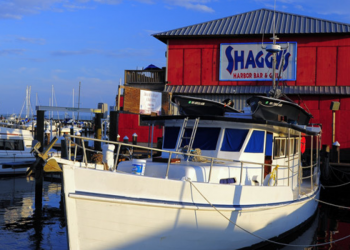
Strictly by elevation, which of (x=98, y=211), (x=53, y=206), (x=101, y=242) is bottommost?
(x=53, y=206)

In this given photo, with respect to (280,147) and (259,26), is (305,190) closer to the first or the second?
(280,147)

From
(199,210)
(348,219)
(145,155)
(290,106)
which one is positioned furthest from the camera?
(145,155)

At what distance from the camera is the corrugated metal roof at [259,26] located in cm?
2419

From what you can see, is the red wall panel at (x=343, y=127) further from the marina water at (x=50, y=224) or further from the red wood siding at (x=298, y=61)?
the marina water at (x=50, y=224)

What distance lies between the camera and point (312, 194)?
510 inches

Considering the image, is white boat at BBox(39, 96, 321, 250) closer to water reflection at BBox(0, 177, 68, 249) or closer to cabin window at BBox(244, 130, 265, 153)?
cabin window at BBox(244, 130, 265, 153)

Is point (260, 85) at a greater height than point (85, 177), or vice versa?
point (260, 85)

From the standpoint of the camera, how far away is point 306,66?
24.3m

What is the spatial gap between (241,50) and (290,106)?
1343 cm

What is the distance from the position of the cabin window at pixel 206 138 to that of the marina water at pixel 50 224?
2.84 meters

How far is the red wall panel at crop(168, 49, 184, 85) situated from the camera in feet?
85.4

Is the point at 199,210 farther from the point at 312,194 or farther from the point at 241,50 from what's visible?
the point at 241,50

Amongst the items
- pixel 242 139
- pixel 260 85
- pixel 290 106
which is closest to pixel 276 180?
pixel 242 139

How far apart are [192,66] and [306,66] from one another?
20.8ft
